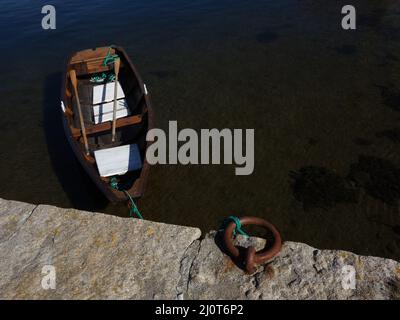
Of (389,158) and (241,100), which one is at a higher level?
(241,100)

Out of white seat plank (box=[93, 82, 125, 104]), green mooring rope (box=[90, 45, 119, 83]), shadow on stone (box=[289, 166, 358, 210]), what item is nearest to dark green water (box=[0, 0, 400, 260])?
shadow on stone (box=[289, 166, 358, 210])

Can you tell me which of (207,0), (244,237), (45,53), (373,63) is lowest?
(244,237)

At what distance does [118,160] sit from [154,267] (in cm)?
571

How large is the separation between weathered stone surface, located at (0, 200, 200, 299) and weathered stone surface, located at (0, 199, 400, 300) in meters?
0.01

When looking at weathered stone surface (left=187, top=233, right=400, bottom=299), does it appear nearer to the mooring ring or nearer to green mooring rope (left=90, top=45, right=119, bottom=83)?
the mooring ring

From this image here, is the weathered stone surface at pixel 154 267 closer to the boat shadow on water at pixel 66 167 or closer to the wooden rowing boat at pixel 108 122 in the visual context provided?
the wooden rowing boat at pixel 108 122

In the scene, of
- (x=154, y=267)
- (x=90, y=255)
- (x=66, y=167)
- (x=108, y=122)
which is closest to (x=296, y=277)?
(x=154, y=267)

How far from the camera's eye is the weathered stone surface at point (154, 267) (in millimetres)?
4738

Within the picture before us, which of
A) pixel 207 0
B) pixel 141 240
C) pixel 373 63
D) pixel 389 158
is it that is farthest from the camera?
pixel 207 0

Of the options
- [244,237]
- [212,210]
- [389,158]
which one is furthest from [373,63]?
[244,237]

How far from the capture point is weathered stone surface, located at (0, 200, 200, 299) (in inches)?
189

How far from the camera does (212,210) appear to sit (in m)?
10.4
